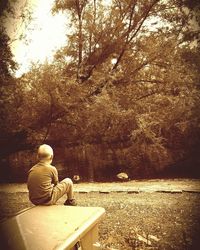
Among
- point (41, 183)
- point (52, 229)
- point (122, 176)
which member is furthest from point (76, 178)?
point (52, 229)

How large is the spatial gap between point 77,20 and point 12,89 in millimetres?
3534

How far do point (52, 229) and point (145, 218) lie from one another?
316cm

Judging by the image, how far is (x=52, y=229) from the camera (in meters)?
2.39

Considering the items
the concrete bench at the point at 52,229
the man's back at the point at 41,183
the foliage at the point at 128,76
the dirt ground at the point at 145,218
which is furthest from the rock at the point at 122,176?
the concrete bench at the point at 52,229

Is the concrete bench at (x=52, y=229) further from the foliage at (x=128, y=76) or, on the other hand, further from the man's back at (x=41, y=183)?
the foliage at (x=128, y=76)

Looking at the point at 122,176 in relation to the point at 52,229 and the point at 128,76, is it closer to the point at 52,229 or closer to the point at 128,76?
the point at 128,76

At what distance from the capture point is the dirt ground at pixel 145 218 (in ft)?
13.5

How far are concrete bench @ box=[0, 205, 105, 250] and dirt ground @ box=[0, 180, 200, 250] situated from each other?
72 centimetres

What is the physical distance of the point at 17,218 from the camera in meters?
2.69

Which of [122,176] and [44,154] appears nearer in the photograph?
[44,154]

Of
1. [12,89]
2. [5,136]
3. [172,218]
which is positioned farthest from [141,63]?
[172,218]

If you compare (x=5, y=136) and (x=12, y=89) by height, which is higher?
(x=12, y=89)

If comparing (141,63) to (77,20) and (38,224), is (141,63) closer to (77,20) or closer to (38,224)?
(77,20)

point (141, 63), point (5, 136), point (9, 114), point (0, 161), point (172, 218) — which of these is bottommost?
point (172, 218)
